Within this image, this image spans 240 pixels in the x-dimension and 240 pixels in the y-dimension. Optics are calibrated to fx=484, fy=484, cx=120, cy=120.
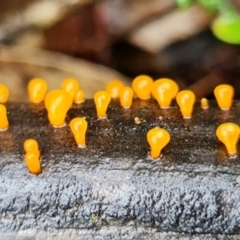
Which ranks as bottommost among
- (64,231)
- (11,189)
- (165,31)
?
(64,231)

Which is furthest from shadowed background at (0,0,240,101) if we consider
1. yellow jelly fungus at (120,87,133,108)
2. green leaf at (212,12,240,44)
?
yellow jelly fungus at (120,87,133,108)

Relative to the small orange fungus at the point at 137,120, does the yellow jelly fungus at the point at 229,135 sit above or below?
below

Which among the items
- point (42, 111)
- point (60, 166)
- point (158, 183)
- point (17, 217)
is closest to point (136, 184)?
point (158, 183)

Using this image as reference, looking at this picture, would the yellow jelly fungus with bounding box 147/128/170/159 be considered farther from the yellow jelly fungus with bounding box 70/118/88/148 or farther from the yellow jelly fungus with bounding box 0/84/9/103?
the yellow jelly fungus with bounding box 0/84/9/103

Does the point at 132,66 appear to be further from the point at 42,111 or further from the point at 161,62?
the point at 42,111

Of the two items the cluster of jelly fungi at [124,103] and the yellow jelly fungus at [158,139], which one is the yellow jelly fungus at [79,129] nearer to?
the cluster of jelly fungi at [124,103]

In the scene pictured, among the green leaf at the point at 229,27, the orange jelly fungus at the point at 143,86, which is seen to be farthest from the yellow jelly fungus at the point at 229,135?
the green leaf at the point at 229,27

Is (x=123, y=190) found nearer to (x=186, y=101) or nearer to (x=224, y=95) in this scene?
(x=186, y=101)

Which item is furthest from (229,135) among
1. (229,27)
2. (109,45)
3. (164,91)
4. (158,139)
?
(109,45)
